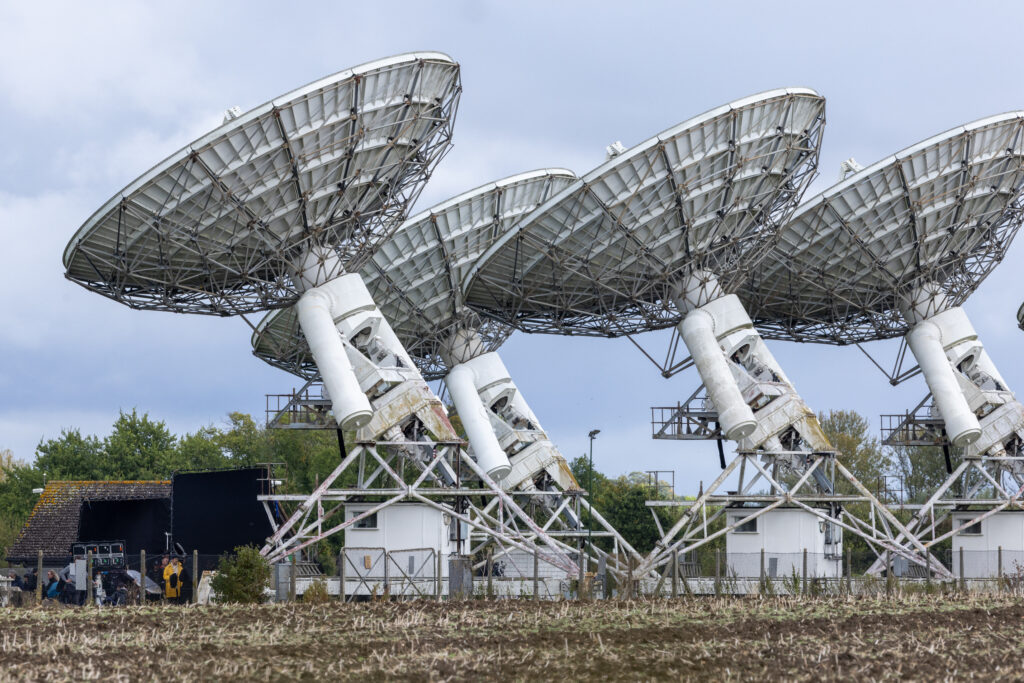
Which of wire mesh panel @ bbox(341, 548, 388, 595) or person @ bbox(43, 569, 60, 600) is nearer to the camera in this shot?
person @ bbox(43, 569, 60, 600)

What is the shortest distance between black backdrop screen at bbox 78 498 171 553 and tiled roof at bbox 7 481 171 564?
2879 mm

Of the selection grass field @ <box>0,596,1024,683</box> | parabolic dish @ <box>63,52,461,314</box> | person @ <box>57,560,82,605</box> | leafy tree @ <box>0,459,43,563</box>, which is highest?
parabolic dish @ <box>63,52,461,314</box>

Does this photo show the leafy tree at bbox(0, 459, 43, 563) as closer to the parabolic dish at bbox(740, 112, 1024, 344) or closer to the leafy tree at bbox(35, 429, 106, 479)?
the leafy tree at bbox(35, 429, 106, 479)

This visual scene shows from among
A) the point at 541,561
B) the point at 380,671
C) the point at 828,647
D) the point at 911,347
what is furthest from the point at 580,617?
the point at 911,347

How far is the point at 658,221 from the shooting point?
152ft

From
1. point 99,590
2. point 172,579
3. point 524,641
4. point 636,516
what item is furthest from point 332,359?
point 636,516

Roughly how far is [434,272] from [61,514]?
31399 millimetres

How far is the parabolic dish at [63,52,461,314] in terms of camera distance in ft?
130

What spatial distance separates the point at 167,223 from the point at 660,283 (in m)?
17.8

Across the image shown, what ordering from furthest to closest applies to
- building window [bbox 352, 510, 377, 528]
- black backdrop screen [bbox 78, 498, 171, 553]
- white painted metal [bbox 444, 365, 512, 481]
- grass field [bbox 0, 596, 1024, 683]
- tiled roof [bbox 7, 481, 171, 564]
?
tiled roof [bbox 7, 481, 171, 564] → black backdrop screen [bbox 78, 498, 171, 553] → white painted metal [bbox 444, 365, 512, 481] → building window [bbox 352, 510, 377, 528] → grass field [bbox 0, 596, 1024, 683]

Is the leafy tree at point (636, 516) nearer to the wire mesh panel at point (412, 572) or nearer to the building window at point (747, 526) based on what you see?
the building window at point (747, 526)

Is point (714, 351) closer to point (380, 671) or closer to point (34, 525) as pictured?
point (380, 671)

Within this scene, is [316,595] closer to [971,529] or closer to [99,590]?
[99,590]

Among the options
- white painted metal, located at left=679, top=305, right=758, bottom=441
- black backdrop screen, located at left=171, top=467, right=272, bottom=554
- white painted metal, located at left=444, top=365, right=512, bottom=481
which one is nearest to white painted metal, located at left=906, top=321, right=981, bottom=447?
white painted metal, located at left=679, top=305, right=758, bottom=441
